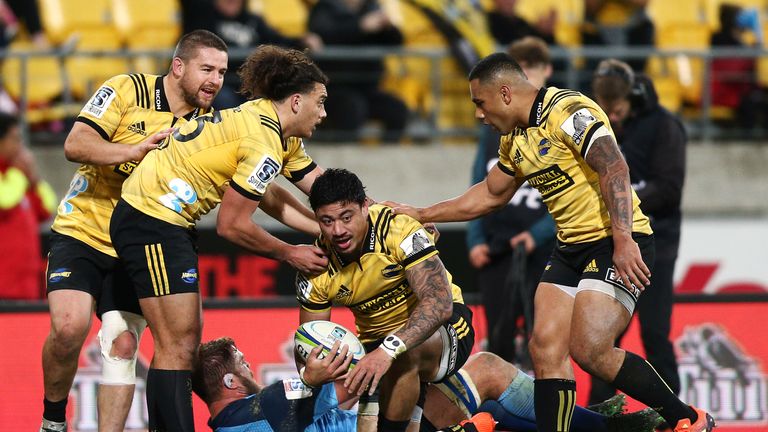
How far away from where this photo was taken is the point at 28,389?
7.02m

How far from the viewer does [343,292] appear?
5691mm

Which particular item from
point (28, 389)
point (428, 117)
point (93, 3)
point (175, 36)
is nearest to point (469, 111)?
point (428, 117)

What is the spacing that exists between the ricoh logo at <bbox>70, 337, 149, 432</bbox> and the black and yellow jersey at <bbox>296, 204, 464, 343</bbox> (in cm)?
176

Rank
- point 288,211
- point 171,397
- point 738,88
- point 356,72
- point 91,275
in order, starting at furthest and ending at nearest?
point 738,88
point 356,72
point 288,211
point 91,275
point 171,397

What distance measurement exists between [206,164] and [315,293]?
776 millimetres

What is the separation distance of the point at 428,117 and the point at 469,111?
36cm

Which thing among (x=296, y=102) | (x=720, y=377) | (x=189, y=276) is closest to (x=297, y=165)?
(x=296, y=102)

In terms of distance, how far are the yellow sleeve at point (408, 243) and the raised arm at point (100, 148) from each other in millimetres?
1134

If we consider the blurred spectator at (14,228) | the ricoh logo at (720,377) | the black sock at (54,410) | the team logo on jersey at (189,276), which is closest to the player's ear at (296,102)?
the team logo on jersey at (189,276)

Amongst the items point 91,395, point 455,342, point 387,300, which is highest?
point 387,300

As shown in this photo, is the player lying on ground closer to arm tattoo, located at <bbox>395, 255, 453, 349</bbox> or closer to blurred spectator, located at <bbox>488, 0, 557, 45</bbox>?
arm tattoo, located at <bbox>395, 255, 453, 349</bbox>

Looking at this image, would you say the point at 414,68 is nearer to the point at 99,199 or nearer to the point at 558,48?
the point at 558,48

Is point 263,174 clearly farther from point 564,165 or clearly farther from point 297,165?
point 564,165

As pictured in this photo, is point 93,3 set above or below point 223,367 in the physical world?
above
